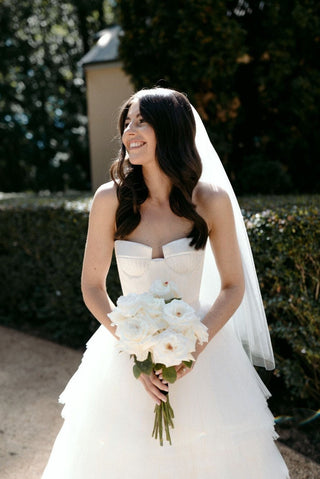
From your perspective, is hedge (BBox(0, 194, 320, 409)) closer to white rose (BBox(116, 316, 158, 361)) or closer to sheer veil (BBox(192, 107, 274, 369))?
sheer veil (BBox(192, 107, 274, 369))

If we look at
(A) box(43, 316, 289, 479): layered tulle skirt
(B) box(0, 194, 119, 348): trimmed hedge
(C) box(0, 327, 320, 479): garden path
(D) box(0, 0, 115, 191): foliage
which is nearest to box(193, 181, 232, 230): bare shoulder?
(A) box(43, 316, 289, 479): layered tulle skirt

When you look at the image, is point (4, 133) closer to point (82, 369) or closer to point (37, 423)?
point (37, 423)

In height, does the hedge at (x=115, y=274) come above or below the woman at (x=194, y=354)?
below

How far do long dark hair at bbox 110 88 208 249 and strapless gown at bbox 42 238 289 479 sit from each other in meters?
0.12

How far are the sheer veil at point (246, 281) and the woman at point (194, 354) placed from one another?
263 millimetres

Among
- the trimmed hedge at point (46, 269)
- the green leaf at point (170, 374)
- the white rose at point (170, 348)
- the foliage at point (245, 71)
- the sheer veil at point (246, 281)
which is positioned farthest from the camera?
the foliage at point (245, 71)

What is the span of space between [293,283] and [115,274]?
2.01m

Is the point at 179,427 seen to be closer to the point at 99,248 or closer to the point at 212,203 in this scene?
the point at 99,248

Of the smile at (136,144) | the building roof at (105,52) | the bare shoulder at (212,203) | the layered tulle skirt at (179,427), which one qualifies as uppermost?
the smile at (136,144)

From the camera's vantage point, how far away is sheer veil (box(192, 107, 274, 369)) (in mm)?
2945

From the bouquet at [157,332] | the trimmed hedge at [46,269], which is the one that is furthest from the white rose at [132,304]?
the trimmed hedge at [46,269]

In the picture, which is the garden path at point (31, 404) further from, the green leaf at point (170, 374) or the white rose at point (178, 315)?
the white rose at point (178, 315)

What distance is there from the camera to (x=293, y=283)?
380 cm

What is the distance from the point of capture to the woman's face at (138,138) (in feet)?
8.03
